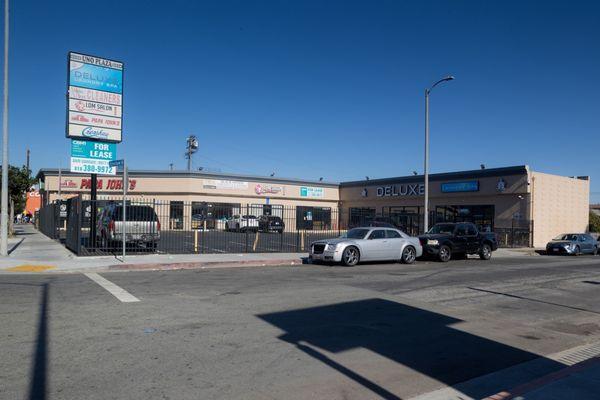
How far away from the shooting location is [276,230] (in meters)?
38.2

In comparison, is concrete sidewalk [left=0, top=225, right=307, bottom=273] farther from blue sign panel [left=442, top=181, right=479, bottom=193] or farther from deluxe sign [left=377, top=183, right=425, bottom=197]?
deluxe sign [left=377, top=183, right=425, bottom=197]

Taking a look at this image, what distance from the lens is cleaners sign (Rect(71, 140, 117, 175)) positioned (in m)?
19.4

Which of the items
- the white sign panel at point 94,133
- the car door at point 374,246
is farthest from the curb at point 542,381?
the white sign panel at point 94,133

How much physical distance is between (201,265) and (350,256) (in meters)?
5.32

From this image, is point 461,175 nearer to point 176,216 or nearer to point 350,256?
point 176,216

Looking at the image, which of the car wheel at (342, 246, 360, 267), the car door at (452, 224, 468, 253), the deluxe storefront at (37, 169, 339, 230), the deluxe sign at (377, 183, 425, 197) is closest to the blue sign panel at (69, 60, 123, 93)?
the car wheel at (342, 246, 360, 267)

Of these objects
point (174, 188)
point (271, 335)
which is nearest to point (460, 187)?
point (174, 188)

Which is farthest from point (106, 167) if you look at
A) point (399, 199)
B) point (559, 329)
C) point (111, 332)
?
point (399, 199)

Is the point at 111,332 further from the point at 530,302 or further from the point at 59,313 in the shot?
the point at 530,302

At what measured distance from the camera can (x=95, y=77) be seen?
19562mm

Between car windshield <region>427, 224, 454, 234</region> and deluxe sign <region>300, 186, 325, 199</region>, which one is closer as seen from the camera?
car windshield <region>427, 224, 454, 234</region>

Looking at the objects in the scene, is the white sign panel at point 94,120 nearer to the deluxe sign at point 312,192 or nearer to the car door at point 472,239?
the car door at point 472,239

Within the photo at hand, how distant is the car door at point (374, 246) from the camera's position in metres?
18.8

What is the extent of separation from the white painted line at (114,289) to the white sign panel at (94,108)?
814cm
